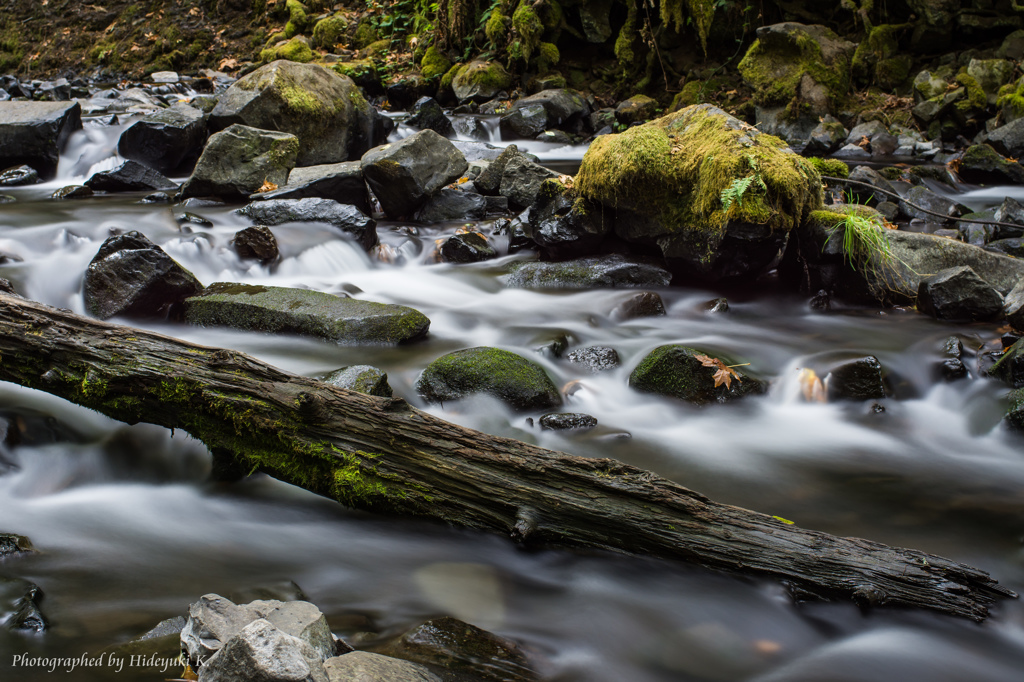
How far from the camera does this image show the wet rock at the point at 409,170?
789cm

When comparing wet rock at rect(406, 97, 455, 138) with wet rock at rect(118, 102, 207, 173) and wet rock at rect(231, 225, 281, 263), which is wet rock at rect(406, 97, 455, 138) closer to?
wet rock at rect(118, 102, 207, 173)

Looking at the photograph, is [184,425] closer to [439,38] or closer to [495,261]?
[495,261]

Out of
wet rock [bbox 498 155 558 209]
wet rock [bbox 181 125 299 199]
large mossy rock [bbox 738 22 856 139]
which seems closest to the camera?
wet rock [bbox 498 155 558 209]

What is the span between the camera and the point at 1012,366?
4.36m

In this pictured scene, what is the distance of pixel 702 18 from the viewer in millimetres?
14648

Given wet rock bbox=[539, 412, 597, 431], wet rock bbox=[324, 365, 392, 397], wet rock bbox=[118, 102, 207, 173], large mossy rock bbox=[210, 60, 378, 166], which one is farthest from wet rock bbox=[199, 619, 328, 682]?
wet rock bbox=[118, 102, 207, 173]

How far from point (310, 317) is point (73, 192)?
19.9ft

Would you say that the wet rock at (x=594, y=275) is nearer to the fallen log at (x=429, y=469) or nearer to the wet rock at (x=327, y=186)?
the wet rock at (x=327, y=186)

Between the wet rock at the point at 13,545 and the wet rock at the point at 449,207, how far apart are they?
6.22 m

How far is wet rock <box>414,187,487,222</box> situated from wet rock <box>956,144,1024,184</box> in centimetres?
760

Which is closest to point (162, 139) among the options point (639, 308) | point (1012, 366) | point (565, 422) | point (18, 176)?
point (18, 176)

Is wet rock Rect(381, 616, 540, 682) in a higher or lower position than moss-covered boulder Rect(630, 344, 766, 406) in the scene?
lower

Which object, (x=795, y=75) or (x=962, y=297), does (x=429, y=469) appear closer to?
(x=962, y=297)

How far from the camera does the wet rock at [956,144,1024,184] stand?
9523 mm
